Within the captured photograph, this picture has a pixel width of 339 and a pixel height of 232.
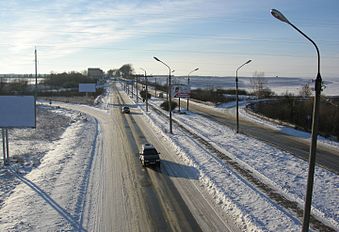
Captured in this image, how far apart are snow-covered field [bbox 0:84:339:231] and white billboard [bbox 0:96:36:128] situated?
7.98 ft

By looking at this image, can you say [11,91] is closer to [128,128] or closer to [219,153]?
[128,128]

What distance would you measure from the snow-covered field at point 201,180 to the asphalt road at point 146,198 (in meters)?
0.64

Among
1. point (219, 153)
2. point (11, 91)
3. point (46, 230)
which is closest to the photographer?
point (46, 230)

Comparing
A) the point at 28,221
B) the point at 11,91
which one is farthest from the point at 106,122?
the point at 11,91

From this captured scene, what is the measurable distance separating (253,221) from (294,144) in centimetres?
2025

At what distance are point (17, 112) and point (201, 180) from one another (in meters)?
14.9

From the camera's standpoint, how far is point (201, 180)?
20.0 meters

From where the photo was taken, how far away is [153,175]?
70.6 feet

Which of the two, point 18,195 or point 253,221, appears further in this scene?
point 18,195

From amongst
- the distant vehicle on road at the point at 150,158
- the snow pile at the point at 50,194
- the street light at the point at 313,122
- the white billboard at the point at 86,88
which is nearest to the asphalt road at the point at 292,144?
the distant vehicle on road at the point at 150,158

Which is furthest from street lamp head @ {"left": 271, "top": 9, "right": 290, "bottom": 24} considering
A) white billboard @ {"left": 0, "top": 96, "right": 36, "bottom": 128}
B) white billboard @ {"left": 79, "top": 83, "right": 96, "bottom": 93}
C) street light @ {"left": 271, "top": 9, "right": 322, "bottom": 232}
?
white billboard @ {"left": 79, "top": 83, "right": 96, "bottom": 93}

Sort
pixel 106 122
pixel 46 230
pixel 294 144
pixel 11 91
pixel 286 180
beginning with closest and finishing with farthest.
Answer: pixel 46 230 → pixel 286 180 → pixel 294 144 → pixel 106 122 → pixel 11 91

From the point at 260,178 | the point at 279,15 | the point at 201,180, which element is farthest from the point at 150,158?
the point at 279,15

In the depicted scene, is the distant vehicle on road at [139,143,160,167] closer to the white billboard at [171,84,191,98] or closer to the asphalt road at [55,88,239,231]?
the asphalt road at [55,88,239,231]
